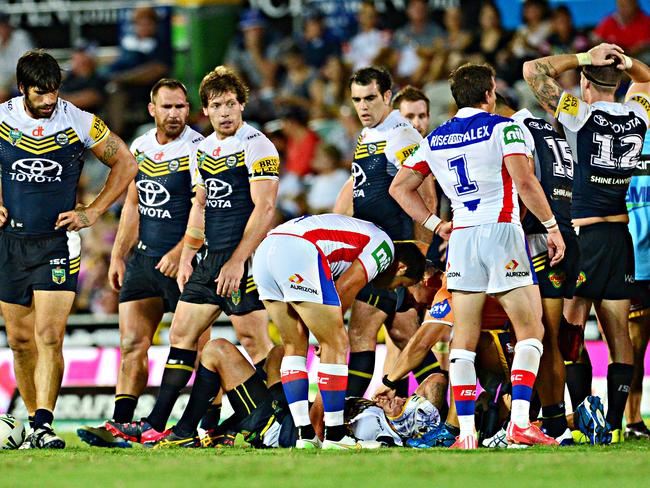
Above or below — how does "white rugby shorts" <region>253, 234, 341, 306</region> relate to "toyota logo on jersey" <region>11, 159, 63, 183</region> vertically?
below

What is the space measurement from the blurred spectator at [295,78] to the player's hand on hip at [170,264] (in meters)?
8.43

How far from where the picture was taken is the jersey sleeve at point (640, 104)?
926cm

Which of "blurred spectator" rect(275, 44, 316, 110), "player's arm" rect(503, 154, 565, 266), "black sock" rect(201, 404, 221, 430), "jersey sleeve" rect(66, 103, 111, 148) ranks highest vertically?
"blurred spectator" rect(275, 44, 316, 110)

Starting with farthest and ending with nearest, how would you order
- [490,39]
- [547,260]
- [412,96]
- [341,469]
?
[490,39], [412,96], [547,260], [341,469]

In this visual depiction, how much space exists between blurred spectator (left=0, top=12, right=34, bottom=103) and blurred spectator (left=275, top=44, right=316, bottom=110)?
4.72 m

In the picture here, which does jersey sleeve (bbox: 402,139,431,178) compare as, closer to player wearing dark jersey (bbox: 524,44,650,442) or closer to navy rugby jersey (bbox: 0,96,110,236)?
player wearing dark jersey (bbox: 524,44,650,442)

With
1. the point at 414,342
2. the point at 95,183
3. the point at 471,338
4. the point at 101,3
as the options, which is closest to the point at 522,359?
the point at 471,338

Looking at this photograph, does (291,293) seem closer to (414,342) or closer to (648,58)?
(414,342)

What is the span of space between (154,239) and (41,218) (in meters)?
1.37

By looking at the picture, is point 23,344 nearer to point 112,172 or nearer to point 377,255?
point 112,172

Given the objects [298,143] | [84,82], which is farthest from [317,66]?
[84,82]

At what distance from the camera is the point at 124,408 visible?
31.8ft

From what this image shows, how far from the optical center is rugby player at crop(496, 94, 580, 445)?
8.38 metres

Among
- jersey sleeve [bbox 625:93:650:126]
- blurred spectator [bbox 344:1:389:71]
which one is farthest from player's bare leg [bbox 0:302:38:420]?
blurred spectator [bbox 344:1:389:71]
